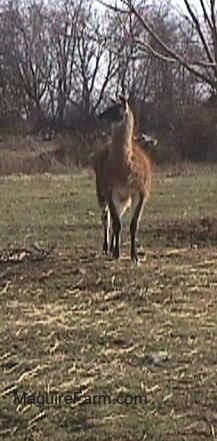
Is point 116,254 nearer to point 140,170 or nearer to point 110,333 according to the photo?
point 140,170

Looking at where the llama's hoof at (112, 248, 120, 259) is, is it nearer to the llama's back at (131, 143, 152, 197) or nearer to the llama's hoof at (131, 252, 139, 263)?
the llama's hoof at (131, 252, 139, 263)

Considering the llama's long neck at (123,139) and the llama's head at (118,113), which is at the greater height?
the llama's head at (118,113)

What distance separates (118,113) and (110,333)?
3903 mm

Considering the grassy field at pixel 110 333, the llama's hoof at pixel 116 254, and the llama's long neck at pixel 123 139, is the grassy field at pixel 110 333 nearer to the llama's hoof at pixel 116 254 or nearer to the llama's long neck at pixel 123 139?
the llama's hoof at pixel 116 254

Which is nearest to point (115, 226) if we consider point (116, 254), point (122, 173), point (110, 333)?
point (116, 254)

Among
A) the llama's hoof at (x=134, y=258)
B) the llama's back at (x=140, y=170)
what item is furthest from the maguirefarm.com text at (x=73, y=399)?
the llama's back at (x=140, y=170)

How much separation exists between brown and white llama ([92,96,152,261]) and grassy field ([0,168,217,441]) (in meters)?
0.45

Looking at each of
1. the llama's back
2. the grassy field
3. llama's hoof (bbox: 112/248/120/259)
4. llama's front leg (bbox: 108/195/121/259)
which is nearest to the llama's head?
the llama's back

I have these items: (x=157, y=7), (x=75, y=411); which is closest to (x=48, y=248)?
(x=157, y=7)

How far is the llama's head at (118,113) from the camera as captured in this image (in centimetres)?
1089

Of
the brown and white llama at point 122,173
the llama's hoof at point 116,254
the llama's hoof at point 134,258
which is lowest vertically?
the llama's hoof at point 134,258

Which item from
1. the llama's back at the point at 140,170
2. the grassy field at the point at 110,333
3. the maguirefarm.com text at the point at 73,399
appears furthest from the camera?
the llama's back at the point at 140,170

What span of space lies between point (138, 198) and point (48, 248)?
159cm

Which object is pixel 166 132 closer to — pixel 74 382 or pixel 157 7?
pixel 157 7
